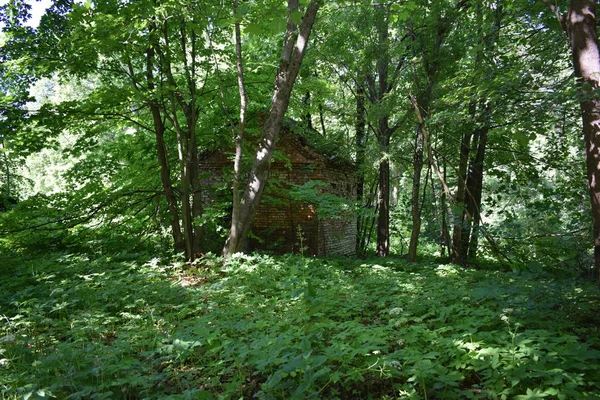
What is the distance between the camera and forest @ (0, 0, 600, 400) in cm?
307

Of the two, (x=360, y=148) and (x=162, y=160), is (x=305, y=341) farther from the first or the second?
(x=360, y=148)

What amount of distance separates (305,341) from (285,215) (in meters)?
10.7

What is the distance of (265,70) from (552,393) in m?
9.38

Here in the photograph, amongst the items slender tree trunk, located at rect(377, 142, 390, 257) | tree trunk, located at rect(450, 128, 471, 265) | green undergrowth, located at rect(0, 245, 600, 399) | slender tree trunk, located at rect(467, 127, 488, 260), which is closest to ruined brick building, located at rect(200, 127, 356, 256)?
slender tree trunk, located at rect(377, 142, 390, 257)

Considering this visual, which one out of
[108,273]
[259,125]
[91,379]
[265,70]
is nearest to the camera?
[91,379]

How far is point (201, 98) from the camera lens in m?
9.16

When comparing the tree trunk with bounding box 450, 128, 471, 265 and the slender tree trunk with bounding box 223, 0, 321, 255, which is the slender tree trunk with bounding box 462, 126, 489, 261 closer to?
the tree trunk with bounding box 450, 128, 471, 265

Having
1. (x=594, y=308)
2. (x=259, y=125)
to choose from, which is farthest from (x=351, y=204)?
(x=594, y=308)

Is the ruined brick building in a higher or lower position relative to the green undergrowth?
higher

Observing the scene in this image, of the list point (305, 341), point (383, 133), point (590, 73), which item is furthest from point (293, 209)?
point (305, 341)

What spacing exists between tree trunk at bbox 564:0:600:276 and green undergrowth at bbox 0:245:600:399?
91 centimetres

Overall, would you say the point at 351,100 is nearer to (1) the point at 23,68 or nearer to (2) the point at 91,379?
(1) the point at 23,68

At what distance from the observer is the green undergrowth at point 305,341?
267cm

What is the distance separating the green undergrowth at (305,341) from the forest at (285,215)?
0.10 ft
